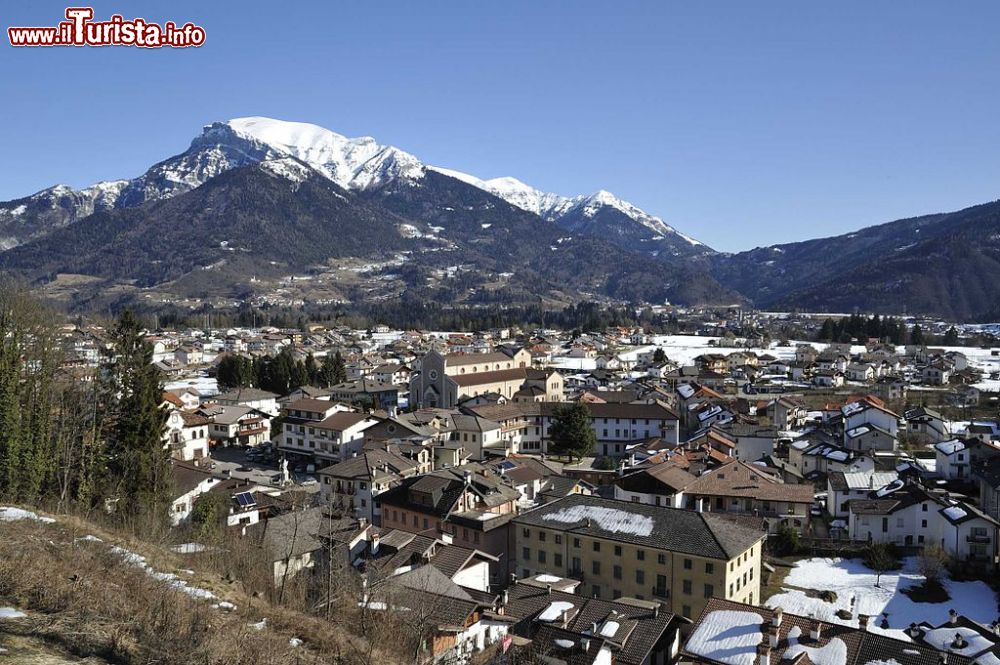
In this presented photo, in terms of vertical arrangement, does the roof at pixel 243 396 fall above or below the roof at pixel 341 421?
above

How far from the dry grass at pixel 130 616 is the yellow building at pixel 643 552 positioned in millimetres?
12971

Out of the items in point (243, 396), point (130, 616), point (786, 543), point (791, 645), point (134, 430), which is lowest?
point (786, 543)

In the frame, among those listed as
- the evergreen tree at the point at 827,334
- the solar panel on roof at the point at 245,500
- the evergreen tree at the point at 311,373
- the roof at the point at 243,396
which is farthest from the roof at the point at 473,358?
the evergreen tree at the point at 827,334

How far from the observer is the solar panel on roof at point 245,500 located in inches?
1110

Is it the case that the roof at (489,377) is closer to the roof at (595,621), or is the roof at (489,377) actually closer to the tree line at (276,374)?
the tree line at (276,374)

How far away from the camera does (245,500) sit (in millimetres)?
28438

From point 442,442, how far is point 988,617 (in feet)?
84.3

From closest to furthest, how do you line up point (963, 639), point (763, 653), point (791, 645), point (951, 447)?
point (763, 653), point (791, 645), point (963, 639), point (951, 447)

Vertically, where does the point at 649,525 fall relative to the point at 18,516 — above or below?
below

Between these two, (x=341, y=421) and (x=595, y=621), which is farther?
(x=341, y=421)

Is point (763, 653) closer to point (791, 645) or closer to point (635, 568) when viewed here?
point (791, 645)

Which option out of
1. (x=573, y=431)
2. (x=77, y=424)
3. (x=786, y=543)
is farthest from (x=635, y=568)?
(x=573, y=431)

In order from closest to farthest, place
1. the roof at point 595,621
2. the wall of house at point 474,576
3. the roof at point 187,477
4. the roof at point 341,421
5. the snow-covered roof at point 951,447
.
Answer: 1. the roof at point 595,621
2. the wall of house at point 474,576
3. the roof at point 187,477
4. the snow-covered roof at point 951,447
5. the roof at point 341,421

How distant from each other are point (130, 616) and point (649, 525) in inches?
680
